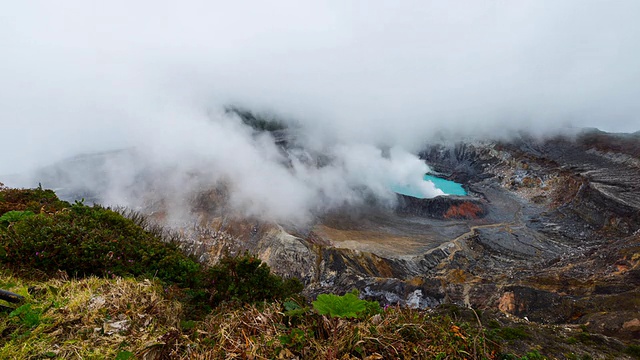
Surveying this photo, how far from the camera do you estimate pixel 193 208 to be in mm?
71688

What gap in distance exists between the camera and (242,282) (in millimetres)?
7840

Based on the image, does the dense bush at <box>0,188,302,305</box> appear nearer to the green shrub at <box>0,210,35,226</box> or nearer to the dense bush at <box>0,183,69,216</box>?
the green shrub at <box>0,210,35,226</box>

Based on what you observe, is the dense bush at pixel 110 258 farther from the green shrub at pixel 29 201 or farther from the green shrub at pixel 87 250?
the green shrub at pixel 29 201

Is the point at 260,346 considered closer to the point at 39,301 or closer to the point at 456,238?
the point at 39,301

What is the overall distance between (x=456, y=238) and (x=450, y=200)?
27.9m

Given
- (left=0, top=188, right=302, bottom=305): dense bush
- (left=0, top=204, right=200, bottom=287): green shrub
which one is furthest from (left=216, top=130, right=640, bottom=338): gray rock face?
(left=0, top=204, right=200, bottom=287): green shrub

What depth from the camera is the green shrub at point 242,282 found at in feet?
24.6

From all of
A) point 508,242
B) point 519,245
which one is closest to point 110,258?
point 519,245

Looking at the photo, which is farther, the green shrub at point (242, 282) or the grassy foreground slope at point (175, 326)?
the green shrub at point (242, 282)

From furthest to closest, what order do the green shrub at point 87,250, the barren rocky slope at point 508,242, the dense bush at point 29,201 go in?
the barren rocky slope at point 508,242
the dense bush at point 29,201
the green shrub at point 87,250

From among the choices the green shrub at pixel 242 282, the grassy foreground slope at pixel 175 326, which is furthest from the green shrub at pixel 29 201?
the green shrub at pixel 242 282

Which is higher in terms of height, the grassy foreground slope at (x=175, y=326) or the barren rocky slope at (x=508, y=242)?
the grassy foreground slope at (x=175, y=326)

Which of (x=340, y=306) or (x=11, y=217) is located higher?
(x=340, y=306)

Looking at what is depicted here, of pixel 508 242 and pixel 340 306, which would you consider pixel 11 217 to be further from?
pixel 508 242
